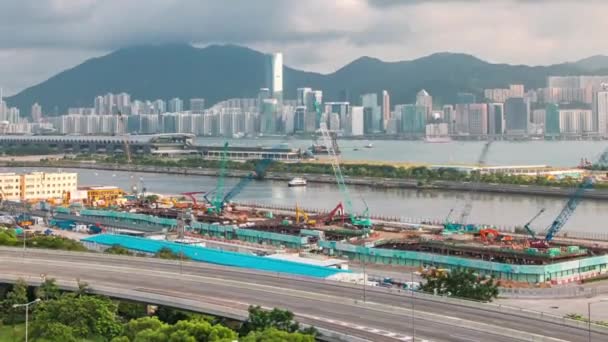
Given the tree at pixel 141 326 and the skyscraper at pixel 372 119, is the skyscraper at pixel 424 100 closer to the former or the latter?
the skyscraper at pixel 372 119

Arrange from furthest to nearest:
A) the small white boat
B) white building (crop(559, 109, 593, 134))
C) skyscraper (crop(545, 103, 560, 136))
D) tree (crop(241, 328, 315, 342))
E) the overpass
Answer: skyscraper (crop(545, 103, 560, 136)), white building (crop(559, 109, 593, 134)), the overpass, the small white boat, tree (crop(241, 328, 315, 342))

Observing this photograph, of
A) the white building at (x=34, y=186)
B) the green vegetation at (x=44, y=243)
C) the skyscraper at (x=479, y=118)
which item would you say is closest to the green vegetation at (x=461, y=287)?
the green vegetation at (x=44, y=243)

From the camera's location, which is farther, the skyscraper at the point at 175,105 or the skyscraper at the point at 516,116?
the skyscraper at the point at 175,105

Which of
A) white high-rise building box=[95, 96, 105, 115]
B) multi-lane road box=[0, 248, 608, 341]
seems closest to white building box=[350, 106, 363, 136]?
white high-rise building box=[95, 96, 105, 115]

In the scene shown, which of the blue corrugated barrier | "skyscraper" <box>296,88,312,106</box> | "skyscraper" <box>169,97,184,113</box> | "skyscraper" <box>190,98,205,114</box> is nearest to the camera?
the blue corrugated barrier

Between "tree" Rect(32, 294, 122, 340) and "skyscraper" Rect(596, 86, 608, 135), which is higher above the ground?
"skyscraper" Rect(596, 86, 608, 135)

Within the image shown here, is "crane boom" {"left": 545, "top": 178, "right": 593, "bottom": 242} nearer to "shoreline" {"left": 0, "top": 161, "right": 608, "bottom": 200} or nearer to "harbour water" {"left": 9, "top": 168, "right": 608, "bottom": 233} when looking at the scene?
A: "harbour water" {"left": 9, "top": 168, "right": 608, "bottom": 233}

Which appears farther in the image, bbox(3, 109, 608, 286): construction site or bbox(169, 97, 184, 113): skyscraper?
bbox(169, 97, 184, 113): skyscraper

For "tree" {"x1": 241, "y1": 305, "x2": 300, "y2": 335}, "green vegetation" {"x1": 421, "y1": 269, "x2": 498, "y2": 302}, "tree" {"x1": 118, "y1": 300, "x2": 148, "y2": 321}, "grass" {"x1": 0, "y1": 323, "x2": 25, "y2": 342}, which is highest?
"tree" {"x1": 241, "y1": 305, "x2": 300, "y2": 335}
